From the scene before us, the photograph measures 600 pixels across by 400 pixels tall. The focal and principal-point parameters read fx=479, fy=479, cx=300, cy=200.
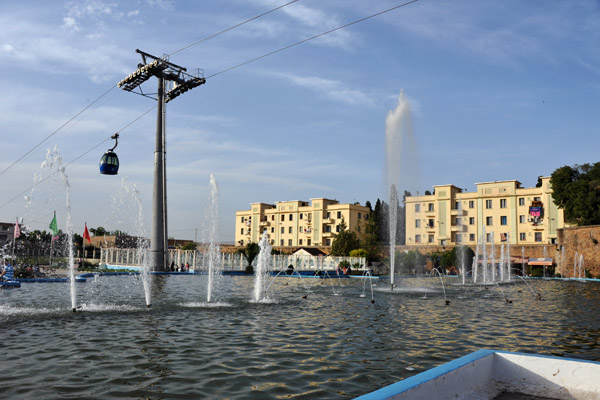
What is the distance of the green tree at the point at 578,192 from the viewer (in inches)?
1970

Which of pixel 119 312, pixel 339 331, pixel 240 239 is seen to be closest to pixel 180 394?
pixel 339 331

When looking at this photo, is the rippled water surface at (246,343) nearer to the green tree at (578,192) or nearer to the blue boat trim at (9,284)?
the blue boat trim at (9,284)

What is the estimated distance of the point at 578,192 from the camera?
51000 mm

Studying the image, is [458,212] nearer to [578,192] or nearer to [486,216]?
[486,216]

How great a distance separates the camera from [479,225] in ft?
202

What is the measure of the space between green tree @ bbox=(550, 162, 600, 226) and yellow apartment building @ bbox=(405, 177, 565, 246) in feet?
9.93

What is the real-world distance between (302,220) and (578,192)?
4136cm

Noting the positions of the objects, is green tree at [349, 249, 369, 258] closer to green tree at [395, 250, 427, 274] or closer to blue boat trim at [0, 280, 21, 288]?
green tree at [395, 250, 427, 274]

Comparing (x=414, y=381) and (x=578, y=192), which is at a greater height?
(x=578, y=192)

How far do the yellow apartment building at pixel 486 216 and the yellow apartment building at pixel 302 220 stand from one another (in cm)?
1073

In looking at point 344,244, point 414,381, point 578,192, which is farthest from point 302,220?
point 414,381

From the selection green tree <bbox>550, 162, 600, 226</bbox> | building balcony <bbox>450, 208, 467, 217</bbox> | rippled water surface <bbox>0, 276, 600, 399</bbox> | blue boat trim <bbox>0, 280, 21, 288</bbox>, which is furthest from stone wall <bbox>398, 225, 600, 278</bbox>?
blue boat trim <bbox>0, 280, 21, 288</bbox>

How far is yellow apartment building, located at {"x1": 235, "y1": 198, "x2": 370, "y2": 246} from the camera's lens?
76500 mm

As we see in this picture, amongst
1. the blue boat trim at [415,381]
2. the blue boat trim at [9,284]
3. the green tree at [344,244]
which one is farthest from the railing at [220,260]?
the blue boat trim at [415,381]
